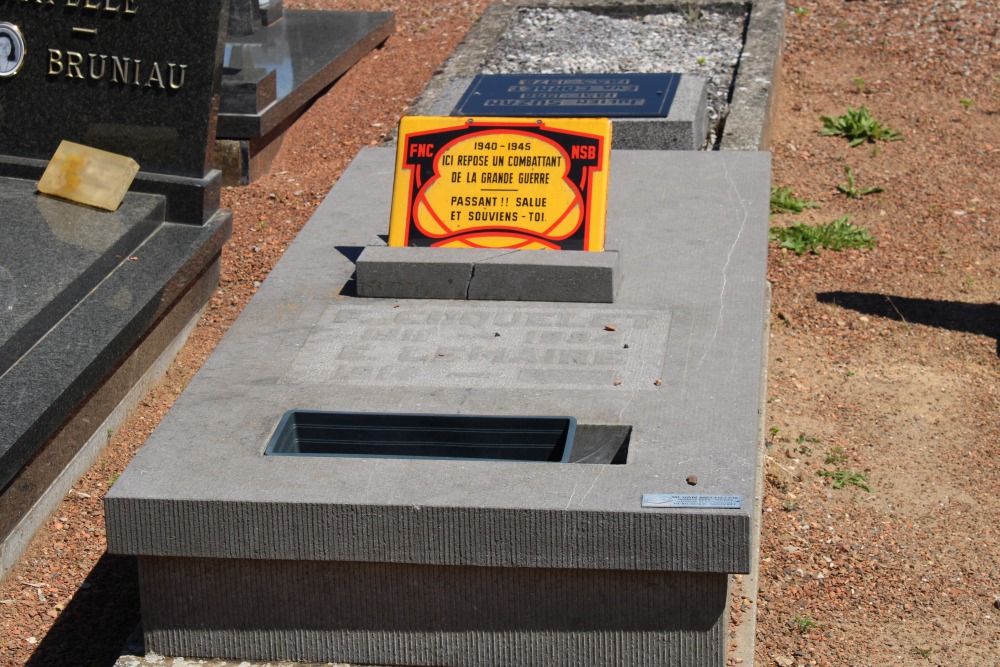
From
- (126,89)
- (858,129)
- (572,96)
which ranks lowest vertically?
(858,129)

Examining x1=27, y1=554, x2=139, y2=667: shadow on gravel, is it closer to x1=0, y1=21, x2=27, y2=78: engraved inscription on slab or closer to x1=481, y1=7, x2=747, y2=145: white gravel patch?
x1=0, y1=21, x2=27, y2=78: engraved inscription on slab

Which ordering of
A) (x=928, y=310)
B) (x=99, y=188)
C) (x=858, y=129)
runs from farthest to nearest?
(x=858, y=129)
(x=928, y=310)
(x=99, y=188)

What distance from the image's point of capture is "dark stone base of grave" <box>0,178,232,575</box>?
4.45 meters

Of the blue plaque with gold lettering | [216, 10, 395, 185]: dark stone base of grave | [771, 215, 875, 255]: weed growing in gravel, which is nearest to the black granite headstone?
[216, 10, 395, 185]: dark stone base of grave

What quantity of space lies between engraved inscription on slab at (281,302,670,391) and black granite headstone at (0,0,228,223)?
174 centimetres

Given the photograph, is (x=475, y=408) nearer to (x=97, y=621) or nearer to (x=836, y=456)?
(x=97, y=621)

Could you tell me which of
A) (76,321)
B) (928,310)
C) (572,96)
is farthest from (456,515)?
(572,96)

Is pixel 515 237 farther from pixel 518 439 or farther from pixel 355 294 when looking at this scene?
pixel 518 439

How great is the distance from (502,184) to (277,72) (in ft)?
12.8

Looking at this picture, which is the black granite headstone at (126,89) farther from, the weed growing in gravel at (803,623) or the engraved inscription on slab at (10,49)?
the weed growing in gravel at (803,623)

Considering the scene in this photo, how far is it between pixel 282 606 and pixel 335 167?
4554 mm

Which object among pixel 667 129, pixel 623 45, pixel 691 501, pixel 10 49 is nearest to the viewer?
pixel 691 501

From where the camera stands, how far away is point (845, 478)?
483 cm

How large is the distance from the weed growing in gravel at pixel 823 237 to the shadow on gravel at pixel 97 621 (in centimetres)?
396
